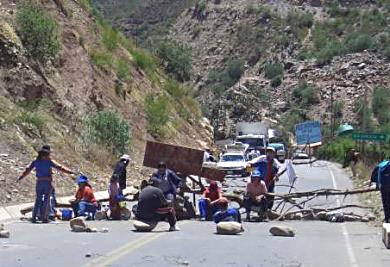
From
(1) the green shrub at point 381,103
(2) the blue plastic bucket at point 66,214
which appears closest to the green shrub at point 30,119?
(2) the blue plastic bucket at point 66,214

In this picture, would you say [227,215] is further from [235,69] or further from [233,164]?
[235,69]

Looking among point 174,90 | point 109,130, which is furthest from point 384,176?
point 174,90

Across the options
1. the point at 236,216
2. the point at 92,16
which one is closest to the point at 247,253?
the point at 236,216

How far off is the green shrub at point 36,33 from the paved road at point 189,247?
60.9ft

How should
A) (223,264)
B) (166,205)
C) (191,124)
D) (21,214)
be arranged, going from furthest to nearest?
(191,124) < (21,214) < (166,205) < (223,264)

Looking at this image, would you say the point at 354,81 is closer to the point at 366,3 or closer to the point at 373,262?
the point at 366,3

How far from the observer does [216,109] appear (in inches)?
4493

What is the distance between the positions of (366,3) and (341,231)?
128 m

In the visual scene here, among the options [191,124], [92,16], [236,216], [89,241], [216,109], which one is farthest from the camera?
[216,109]

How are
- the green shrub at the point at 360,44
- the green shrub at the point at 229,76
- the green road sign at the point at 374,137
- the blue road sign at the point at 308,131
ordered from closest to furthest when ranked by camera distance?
1. the green road sign at the point at 374,137
2. the blue road sign at the point at 308,131
3. the green shrub at the point at 360,44
4. the green shrub at the point at 229,76

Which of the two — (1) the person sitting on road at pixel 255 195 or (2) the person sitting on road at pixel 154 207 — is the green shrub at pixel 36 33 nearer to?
(1) the person sitting on road at pixel 255 195

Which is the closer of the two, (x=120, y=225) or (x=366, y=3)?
(x=120, y=225)

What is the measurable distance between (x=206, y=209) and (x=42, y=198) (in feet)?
13.1

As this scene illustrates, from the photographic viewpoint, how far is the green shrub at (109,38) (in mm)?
51287
